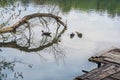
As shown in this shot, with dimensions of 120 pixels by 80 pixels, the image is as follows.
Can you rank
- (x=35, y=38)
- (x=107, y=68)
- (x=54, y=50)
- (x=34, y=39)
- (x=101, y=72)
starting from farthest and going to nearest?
(x=35, y=38) → (x=34, y=39) → (x=54, y=50) → (x=107, y=68) → (x=101, y=72)

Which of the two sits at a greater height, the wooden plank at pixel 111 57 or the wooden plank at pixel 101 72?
the wooden plank at pixel 111 57

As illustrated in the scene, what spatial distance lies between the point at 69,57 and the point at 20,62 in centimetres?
386

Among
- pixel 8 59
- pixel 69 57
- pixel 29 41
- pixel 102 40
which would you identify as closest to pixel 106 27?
pixel 102 40

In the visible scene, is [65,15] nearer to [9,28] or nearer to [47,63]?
[9,28]

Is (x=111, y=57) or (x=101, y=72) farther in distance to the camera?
(x=111, y=57)

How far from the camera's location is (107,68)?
17.9 meters

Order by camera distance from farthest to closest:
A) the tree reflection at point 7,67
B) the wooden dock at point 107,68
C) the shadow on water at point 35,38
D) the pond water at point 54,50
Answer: the shadow on water at point 35,38, the pond water at point 54,50, the wooden dock at point 107,68, the tree reflection at point 7,67

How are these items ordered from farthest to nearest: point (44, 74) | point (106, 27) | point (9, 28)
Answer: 1. point (106, 27)
2. point (9, 28)
3. point (44, 74)

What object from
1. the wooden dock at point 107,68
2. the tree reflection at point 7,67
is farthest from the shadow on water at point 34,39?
the tree reflection at point 7,67

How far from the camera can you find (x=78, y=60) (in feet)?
77.3

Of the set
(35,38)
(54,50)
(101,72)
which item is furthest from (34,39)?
(101,72)

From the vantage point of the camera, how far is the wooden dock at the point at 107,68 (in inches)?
650

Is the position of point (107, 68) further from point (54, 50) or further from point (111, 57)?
point (54, 50)

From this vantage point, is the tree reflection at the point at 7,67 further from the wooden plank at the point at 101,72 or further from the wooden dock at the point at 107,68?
the wooden dock at the point at 107,68
